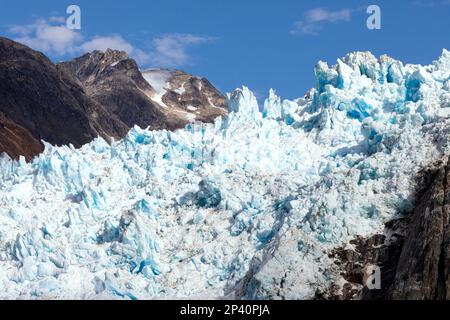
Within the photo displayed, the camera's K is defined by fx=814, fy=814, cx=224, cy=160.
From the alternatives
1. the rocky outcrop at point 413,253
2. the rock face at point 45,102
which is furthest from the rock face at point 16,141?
the rocky outcrop at point 413,253

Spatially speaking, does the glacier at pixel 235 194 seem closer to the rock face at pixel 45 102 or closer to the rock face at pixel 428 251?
the rock face at pixel 428 251

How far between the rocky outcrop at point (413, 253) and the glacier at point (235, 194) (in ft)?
1.80

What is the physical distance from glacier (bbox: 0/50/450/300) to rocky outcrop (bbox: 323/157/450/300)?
0.55 metres

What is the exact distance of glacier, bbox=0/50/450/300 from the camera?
103ft

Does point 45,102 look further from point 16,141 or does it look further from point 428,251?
point 428,251

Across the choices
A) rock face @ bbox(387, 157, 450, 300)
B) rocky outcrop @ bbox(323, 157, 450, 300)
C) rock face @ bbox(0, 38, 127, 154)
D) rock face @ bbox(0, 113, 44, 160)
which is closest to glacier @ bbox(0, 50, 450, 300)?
rocky outcrop @ bbox(323, 157, 450, 300)

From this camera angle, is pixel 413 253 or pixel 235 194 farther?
pixel 235 194

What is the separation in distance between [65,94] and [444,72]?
386 feet

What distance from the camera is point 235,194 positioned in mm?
38875

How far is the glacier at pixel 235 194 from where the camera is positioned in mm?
31344

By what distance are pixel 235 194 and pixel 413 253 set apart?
13.2 meters

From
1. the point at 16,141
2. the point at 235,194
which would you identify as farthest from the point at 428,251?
the point at 16,141

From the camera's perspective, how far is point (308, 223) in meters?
31.3

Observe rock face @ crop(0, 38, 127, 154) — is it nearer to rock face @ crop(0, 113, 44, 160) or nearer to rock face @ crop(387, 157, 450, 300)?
rock face @ crop(0, 113, 44, 160)
